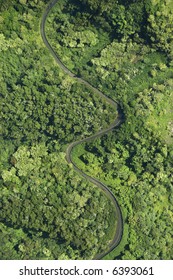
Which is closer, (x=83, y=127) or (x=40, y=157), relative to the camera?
(x=83, y=127)

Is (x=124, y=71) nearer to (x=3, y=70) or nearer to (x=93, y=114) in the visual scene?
(x=93, y=114)

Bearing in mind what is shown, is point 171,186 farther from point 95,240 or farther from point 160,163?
point 95,240

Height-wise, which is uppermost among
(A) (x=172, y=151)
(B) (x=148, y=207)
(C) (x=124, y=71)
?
(C) (x=124, y=71)

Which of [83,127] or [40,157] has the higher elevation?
[83,127]

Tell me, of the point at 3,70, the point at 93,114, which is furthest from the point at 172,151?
the point at 3,70

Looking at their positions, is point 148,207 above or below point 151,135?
below

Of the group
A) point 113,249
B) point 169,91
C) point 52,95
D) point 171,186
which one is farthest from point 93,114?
point 113,249
